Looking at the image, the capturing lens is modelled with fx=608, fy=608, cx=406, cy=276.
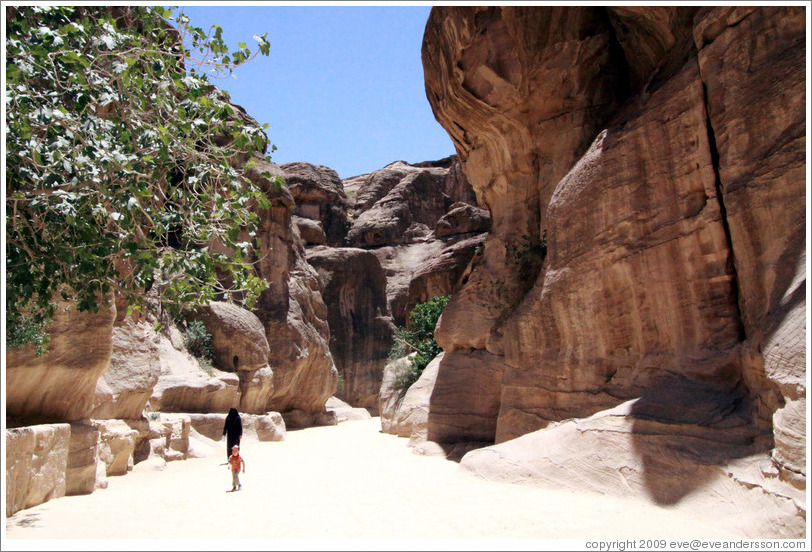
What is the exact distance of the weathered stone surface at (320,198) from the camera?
4297 cm

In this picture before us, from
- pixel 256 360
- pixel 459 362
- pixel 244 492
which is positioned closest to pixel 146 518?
pixel 244 492

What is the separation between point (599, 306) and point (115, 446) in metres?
9.78

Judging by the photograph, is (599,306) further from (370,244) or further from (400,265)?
(370,244)

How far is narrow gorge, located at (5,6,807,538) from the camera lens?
7.95 meters

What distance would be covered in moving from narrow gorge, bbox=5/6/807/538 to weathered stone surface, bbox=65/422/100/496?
34 millimetres

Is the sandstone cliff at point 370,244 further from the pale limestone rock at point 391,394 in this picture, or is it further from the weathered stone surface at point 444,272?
the pale limestone rock at point 391,394

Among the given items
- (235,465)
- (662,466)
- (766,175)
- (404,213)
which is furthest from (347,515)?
(404,213)

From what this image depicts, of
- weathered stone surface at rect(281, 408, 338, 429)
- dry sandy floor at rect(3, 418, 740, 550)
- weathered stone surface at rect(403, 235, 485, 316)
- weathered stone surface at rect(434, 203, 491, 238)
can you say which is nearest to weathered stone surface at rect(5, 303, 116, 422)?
dry sandy floor at rect(3, 418, 740, 550)

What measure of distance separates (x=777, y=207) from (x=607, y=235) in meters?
3.33

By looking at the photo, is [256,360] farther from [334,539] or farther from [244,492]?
[334,539]

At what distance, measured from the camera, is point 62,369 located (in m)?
9.63

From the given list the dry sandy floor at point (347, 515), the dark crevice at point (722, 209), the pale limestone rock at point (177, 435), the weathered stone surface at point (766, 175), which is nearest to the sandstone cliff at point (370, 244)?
the pale limestone rock at point (177, 435)

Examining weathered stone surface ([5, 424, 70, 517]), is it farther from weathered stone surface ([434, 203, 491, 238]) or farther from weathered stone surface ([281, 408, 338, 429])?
weathered stone surface ([434, 203, 491, 238])

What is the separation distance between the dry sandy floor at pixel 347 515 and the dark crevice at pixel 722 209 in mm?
3430
